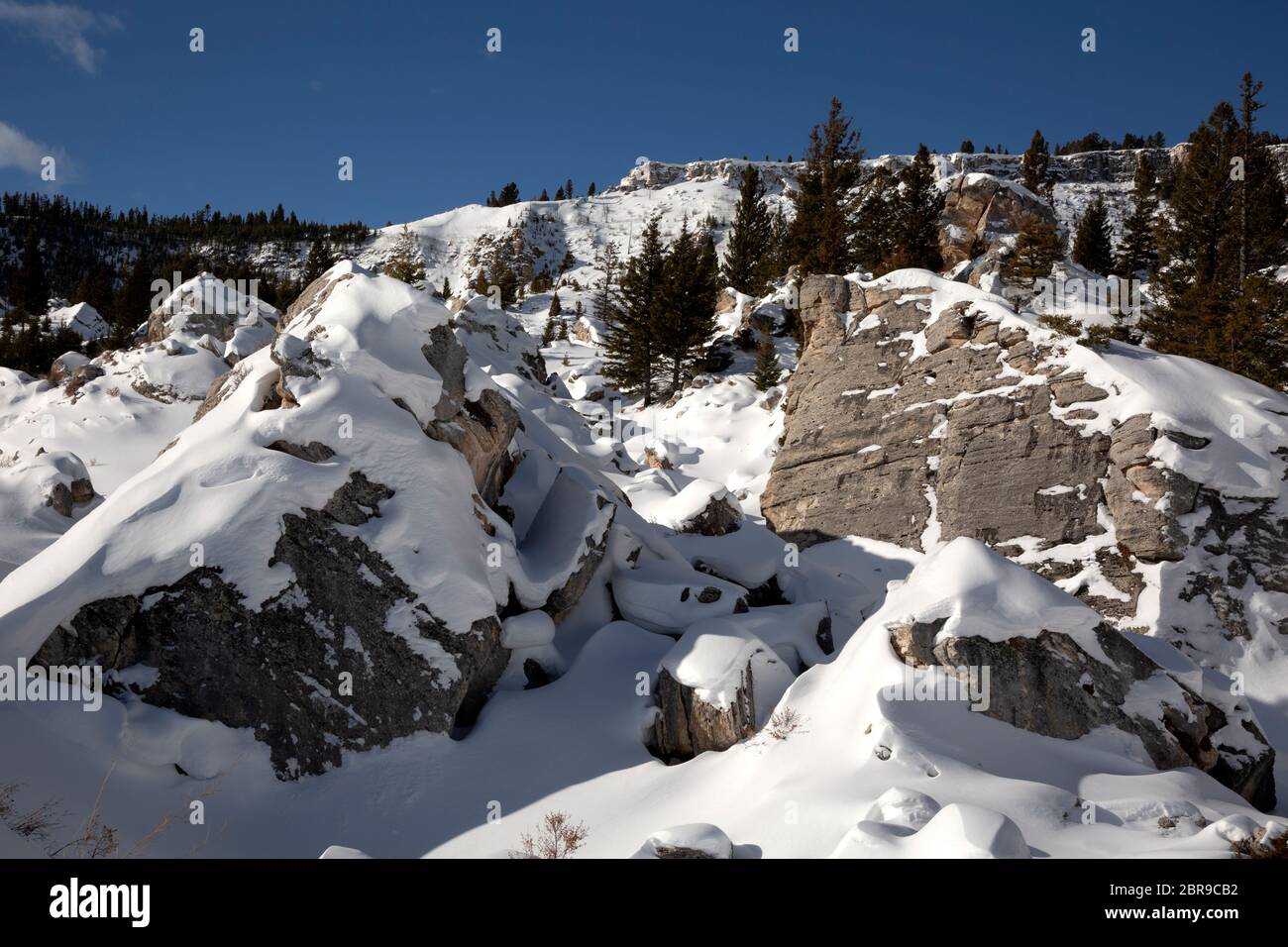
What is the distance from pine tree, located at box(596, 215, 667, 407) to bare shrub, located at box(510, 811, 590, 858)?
98.3ft

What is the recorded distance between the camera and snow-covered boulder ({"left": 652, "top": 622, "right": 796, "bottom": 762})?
9953 mm

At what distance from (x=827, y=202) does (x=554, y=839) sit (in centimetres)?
3473

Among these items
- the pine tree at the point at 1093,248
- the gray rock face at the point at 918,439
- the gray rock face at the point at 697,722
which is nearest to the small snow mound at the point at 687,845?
the gray rock face at the point at 697,722

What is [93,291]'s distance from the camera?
63.2m

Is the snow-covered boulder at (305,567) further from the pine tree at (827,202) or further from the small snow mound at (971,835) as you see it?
the pine tree at (827,202)

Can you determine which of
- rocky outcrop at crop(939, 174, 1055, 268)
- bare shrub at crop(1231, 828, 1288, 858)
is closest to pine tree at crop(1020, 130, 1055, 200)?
rocky outcrop at crop(939, 174, 1055, 268)

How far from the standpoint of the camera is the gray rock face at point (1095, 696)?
29.7 ft

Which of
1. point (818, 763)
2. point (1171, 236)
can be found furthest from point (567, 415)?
point (1171, 236)

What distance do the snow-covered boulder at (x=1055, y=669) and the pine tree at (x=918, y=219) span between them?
28.4 meters

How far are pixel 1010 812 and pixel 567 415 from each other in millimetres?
24888

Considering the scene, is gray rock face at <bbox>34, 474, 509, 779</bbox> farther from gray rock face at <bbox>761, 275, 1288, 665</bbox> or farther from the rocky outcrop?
the rocky outcrop

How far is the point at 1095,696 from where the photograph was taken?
368 inches
